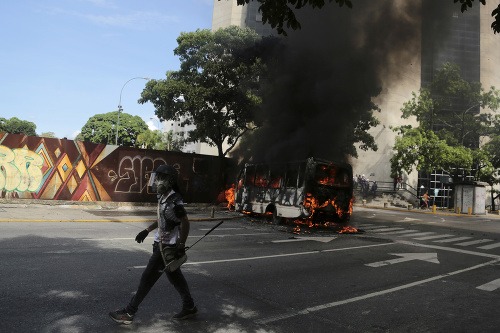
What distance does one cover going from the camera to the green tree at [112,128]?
6688 centimetres

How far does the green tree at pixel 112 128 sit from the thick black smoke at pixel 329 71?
173 feet

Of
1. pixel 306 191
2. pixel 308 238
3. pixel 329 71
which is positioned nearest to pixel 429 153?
pixel 329 71

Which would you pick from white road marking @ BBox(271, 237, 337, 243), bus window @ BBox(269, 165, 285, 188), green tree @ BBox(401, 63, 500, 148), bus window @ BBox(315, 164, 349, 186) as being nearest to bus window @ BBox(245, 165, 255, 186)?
bus window @ BBox(269, 165, 285, 188)

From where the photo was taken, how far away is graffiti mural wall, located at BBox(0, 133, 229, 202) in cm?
1426

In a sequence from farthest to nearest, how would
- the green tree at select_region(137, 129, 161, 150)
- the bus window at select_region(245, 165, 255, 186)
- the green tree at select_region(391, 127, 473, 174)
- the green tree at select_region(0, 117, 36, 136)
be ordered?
the green tree at select_region(0, 117, 36, 136)
the green tree at select_region(137, 129, 161, 150)
the green tree at select_region(391, 127, 473, 174)
the bus window at select_region(245, 165, 255, 186)

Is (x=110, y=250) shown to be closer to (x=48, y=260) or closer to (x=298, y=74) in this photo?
(x=48, y=260)

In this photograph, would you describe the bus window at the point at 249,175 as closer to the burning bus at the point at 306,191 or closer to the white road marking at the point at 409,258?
the burning bus at the point at 306,191

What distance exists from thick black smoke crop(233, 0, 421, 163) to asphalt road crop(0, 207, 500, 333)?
7.00 metres

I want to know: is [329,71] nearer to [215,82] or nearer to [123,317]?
[215,82]

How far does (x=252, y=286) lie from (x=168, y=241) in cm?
202

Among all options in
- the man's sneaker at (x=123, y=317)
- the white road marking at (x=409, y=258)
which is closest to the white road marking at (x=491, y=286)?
the white road marking at (x=409, y=258)

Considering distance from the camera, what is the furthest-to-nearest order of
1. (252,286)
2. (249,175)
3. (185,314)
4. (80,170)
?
1. (80,170)
2. (249,175)
3. (252,286)
4. (185,314)

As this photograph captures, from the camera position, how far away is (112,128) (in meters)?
66.2

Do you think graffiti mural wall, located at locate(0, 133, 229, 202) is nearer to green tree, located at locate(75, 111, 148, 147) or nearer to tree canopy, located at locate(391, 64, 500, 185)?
tree canopy, located at locate(391, 64, 500, 185)
